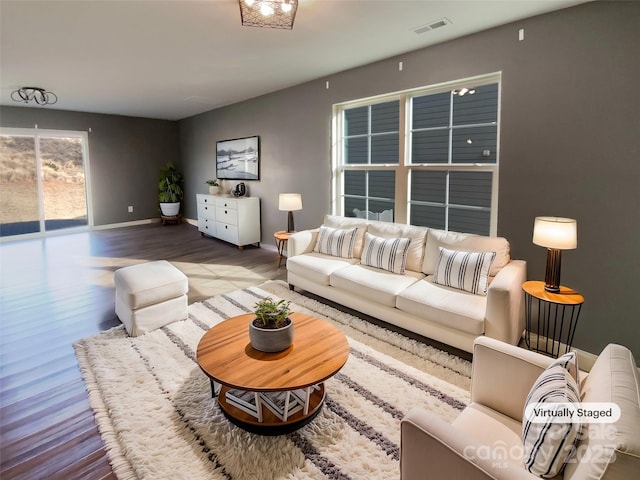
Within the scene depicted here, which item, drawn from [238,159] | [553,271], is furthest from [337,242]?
[238,159]

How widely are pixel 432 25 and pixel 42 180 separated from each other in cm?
785

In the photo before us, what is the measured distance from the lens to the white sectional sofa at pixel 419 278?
2553 mm

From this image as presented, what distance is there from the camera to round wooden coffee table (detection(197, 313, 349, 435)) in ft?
5.87

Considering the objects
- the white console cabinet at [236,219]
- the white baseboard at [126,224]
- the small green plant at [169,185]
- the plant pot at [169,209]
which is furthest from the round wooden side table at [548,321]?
the white baseboard at [126,224]

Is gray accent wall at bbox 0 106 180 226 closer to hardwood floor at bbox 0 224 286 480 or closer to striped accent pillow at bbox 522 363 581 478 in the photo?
hardwood floor at bbox 0 224 286 480

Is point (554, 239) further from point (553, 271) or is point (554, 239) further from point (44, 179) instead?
point (44, 179)

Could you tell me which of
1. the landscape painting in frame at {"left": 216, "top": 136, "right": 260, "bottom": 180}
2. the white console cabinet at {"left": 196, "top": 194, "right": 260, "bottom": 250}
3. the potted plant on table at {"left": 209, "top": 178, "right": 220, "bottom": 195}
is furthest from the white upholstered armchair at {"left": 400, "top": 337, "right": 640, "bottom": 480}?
the potted plant on table at {"left": 209, "top": 178, "right": 220, "bottom": 195}

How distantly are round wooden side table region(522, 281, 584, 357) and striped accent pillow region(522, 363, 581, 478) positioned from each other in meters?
1.46

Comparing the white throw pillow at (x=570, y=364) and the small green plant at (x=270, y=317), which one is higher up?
the white throw pillow at (x=570, y=364)

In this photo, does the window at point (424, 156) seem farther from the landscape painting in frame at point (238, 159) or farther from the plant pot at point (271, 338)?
the plant pot at point (271, 338)

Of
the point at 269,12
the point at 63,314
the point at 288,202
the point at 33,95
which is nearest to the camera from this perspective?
the point at 269,12

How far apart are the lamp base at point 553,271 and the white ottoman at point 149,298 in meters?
2.94

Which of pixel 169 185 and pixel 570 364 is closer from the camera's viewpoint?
pixel 570 364

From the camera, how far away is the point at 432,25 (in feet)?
9.94
